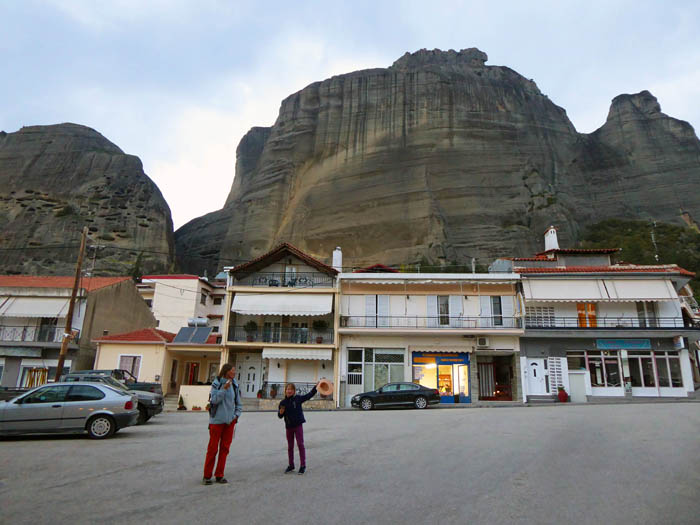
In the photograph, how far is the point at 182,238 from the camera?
291ft

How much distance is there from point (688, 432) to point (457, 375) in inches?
636

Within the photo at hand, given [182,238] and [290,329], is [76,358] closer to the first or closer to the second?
[290,329]

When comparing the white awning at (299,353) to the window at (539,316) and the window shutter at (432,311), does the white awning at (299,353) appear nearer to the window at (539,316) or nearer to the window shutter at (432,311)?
the window shutter at (432,311)

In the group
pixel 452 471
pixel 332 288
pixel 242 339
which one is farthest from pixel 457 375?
pixel 452 471

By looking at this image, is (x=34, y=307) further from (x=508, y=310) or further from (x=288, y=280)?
(x=508, y=310)

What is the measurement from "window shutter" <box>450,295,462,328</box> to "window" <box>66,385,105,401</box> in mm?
19738

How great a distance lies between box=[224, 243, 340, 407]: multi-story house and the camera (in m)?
27.9

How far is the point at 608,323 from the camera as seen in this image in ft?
90.7

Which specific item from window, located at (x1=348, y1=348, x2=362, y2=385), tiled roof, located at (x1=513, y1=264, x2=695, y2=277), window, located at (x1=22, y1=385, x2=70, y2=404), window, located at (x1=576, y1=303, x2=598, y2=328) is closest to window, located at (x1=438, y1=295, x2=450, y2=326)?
tiled roof, located at (x1=513, y1=264, x2=695, y2=277)

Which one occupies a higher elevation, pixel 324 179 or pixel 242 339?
pixel 324 179

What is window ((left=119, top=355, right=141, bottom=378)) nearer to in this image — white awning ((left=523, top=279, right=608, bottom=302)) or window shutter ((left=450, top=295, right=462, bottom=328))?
window shutter ((left=450, top=295, right=462, bottom=328))

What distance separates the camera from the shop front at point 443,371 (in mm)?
27141

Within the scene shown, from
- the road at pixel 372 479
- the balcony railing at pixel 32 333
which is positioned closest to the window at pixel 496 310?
the road at pixel 372 479

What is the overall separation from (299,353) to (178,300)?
2001 centimetres
